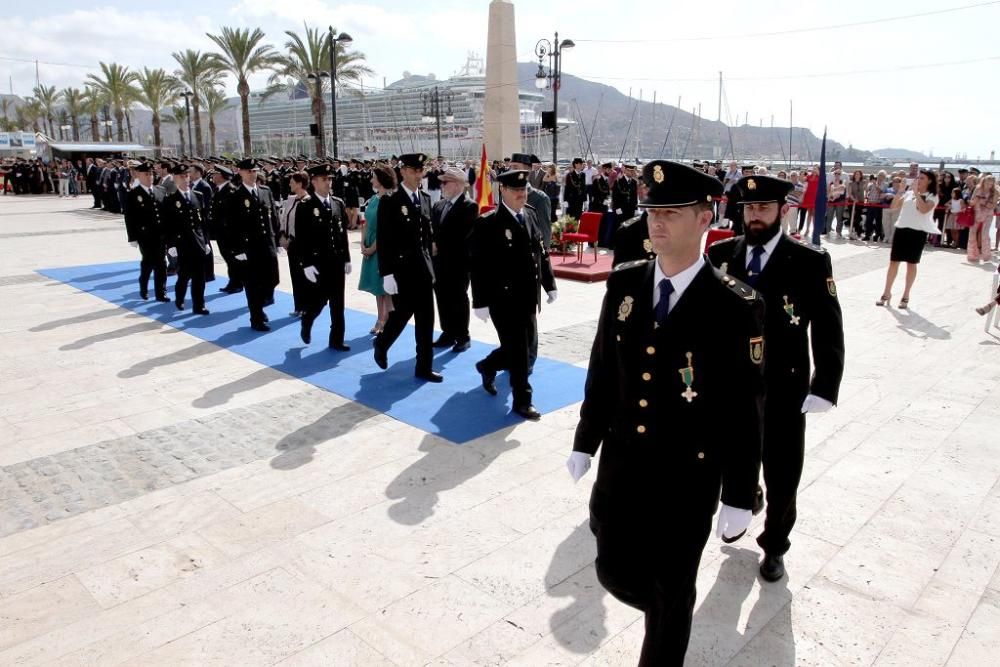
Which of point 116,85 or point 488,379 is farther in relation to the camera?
point 116,85

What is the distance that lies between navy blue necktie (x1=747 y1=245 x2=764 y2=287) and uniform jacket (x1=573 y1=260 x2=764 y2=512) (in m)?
1.18

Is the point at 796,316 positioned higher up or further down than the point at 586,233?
higher up

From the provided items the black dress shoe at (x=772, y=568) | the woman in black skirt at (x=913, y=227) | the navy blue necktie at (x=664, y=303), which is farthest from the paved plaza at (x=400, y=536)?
the woman in black skirt at (x=913, y=227)

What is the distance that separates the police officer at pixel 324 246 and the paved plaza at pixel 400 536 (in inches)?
43.8

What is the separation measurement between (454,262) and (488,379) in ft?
6.54

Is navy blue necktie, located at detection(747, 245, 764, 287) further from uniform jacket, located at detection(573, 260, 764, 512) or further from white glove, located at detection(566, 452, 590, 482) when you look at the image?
white glove, located at detection(566, 452, 590, 482)

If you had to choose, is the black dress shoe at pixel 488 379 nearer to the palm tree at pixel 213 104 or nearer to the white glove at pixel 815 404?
the white glove at pixel 815 404

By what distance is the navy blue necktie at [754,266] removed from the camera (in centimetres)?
366

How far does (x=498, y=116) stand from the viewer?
30938 millimetres

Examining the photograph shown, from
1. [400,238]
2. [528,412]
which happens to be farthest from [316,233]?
[528,412]

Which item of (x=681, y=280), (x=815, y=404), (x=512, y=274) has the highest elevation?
(x=681, y=280)

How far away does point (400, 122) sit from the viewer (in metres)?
108

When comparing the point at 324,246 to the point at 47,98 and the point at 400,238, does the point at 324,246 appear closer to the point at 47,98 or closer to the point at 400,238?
the point at 400,238

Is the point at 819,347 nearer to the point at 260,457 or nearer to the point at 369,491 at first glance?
the point at 369,491
